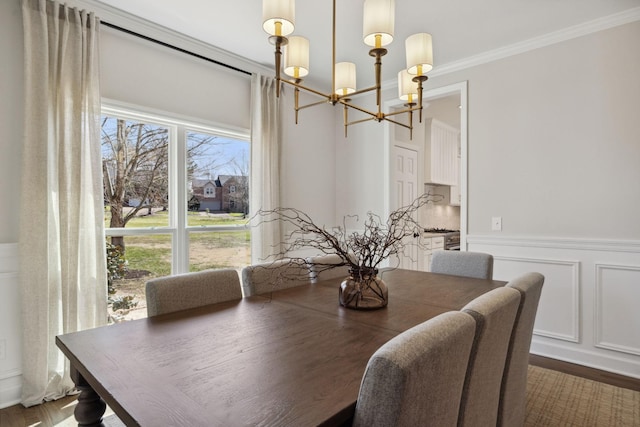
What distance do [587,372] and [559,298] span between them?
22.0 inches

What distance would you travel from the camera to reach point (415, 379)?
710mm

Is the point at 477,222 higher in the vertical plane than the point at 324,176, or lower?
lower

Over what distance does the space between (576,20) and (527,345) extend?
2618 mm

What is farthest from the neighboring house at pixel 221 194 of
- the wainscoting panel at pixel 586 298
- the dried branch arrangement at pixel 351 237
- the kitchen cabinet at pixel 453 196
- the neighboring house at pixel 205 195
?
the kitchen cabinet at pixel 453 196

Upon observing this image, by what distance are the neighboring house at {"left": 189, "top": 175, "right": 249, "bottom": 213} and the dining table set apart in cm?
170

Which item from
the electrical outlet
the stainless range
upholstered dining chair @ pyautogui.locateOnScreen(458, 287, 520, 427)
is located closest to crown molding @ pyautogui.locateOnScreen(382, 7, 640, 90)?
the electrical outlet

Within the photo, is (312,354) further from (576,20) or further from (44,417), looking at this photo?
(576,20)

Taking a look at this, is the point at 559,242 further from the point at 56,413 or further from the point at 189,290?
the point at 56,413

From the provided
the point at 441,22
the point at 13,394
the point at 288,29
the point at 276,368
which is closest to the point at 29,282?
the point at 13,394

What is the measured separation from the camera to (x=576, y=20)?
269cm

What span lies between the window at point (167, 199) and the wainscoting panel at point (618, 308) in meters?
3.04

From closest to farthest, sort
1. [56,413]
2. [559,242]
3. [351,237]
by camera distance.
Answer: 1. [351,237]
2. [56,413]
3. [559,242]

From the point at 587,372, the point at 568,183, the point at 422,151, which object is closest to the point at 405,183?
the point at 422,151

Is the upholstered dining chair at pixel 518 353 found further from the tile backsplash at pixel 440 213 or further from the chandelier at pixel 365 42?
the tile backsplash at pixel 440 213
